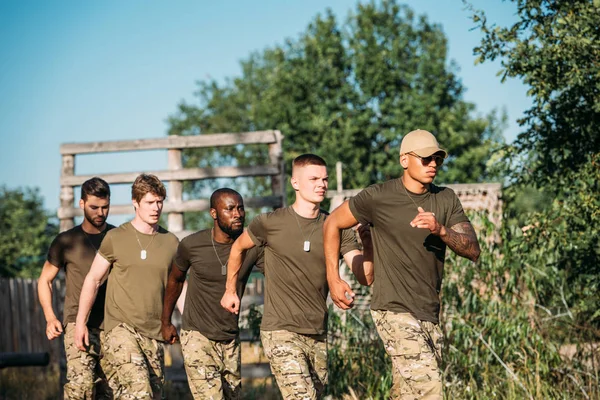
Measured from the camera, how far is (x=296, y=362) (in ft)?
22.6

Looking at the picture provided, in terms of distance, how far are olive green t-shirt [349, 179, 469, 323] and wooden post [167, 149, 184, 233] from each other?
6.71 m

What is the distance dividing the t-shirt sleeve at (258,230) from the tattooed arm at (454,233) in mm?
1684

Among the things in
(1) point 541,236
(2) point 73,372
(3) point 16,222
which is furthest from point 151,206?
(3) point 16,222

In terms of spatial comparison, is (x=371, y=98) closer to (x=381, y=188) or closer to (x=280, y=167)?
(x=280, y=167)

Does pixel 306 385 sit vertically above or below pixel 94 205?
below

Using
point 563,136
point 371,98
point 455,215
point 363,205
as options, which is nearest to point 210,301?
point 363,205

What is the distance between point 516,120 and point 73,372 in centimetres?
538

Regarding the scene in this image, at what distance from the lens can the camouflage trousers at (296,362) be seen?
6848 mm

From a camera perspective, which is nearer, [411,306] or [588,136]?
[411,306]

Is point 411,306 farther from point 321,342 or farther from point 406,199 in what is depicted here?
point 321,342

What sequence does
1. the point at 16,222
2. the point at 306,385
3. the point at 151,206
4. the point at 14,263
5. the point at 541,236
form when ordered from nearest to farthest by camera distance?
the point at 306,385 → the point at 151,206 → the point at 541,236 → the point at 14,263 → the point at 16,222

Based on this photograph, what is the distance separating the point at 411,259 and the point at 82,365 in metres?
3.87

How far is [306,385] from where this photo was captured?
271 inches

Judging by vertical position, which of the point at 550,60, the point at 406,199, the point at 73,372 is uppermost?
the point at 550,60
